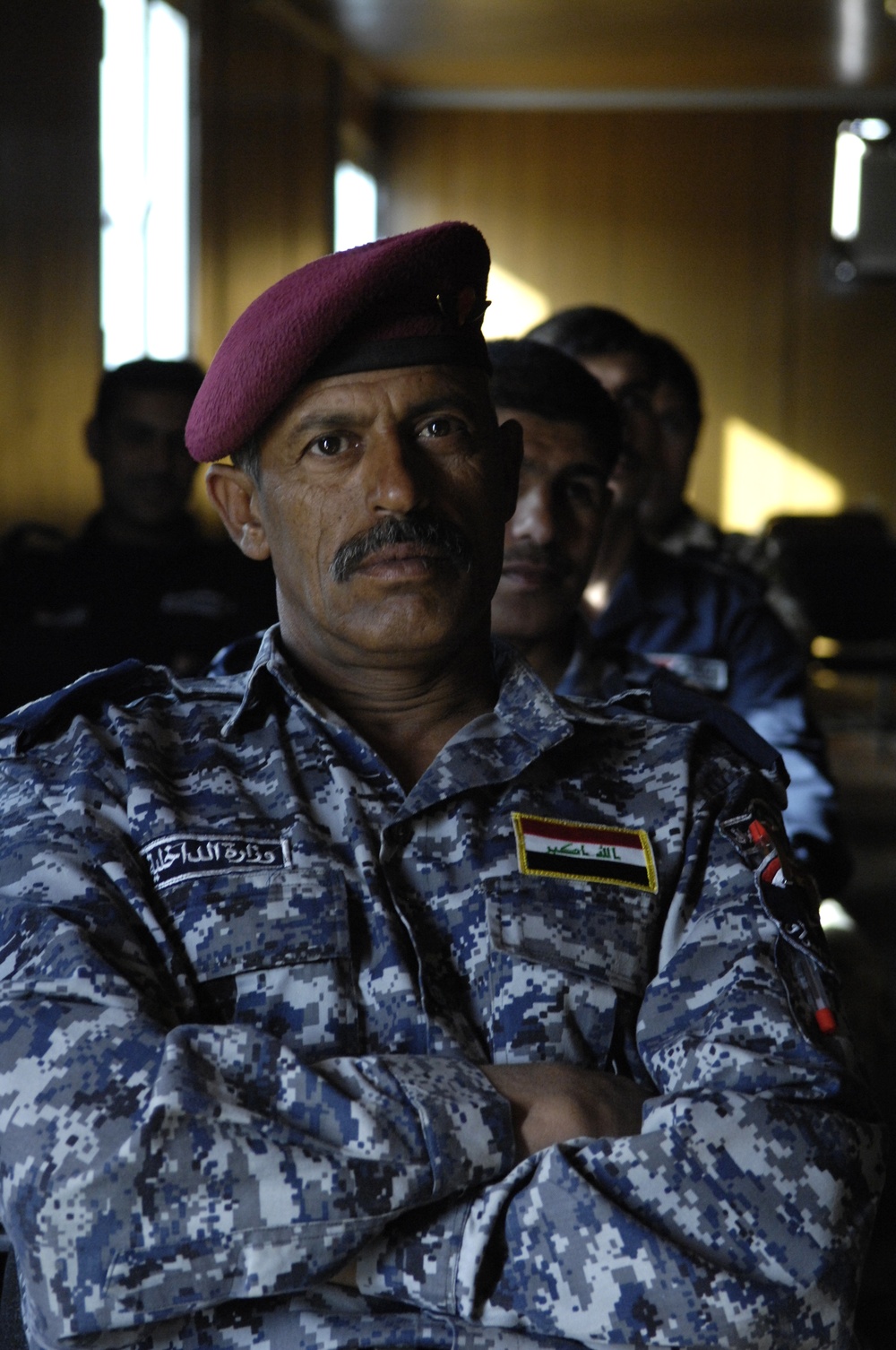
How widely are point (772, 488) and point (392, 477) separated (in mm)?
8556

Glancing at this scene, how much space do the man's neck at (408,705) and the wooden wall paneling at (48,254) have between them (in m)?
2.83

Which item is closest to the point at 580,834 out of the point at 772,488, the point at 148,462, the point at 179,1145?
the point at 179,1145

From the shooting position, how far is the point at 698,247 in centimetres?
947

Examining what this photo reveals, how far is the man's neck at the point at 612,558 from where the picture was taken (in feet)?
8.77

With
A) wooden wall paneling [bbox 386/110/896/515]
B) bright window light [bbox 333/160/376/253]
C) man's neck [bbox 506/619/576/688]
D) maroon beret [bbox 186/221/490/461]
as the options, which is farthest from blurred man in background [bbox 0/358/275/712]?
wooden wall paneling [bbox 386/110/896/515]

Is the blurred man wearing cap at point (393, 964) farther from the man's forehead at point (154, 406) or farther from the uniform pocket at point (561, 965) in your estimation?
the man's forehead at point (154, 406)

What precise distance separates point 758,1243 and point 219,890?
51 cm

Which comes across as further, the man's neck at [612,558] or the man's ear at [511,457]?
the man's neck at [612,558]

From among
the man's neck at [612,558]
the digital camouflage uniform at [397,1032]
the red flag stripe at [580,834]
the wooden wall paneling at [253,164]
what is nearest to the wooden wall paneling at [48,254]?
the wooden wall paneling at [253,164]

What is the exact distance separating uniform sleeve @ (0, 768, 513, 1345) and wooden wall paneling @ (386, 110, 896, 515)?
28.6 ft

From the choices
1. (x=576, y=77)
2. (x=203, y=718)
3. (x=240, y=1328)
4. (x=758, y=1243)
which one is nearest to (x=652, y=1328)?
(x=758, y=1243)

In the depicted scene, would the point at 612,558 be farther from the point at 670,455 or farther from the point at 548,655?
the point at 670,455

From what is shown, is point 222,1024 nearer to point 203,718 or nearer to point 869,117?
point 203,718

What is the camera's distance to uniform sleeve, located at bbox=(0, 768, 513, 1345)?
0.98 meters
